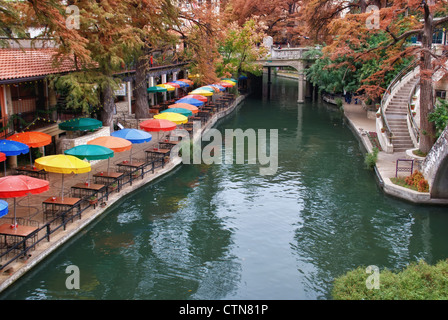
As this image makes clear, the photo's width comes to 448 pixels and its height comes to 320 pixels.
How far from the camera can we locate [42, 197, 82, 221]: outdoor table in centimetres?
1839

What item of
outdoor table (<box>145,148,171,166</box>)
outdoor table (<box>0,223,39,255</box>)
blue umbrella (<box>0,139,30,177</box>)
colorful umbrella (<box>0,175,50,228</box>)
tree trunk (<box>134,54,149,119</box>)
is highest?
tree trunk (<box>134,54,149,119</box>)

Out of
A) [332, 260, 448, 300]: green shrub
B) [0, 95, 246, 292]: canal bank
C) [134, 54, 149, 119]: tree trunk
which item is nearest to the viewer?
[332, 260, 448, 300]: green shrub

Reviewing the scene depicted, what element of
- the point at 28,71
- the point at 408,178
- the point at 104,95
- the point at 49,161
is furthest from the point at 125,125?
the point at 408,178

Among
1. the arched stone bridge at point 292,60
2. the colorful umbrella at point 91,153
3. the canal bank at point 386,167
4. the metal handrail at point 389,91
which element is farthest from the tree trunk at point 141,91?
the arched stone bridge at point 292,60

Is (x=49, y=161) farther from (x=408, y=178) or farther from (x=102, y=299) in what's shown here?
(x=408, y=178)

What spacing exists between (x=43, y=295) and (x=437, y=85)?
92.7 feet

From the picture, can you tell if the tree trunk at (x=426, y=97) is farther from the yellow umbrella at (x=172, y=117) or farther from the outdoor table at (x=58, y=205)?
the outdoor table at (x=58, y=205)

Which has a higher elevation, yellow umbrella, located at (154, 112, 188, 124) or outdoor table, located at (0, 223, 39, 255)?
yellow umbrella, located at (154, 112, 188, 124)

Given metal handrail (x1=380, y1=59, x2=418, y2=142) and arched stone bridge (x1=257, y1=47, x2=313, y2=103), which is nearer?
metal handrail (x1=380, y1=59, x2=418, y2=142)

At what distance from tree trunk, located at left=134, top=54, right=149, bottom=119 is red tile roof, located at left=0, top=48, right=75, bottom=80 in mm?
8576

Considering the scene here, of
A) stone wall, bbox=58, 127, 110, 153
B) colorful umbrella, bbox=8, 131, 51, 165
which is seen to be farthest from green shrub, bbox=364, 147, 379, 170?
colorful umbrella, bbox=8, 131, 51, 165

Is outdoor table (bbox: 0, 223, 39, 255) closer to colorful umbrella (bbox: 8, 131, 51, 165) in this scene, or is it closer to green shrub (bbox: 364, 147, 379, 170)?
colorful umbrella (bbox: 8, 131, 51, 165)

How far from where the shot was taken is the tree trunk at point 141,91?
1457 inches

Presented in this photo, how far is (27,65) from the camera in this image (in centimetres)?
2528
